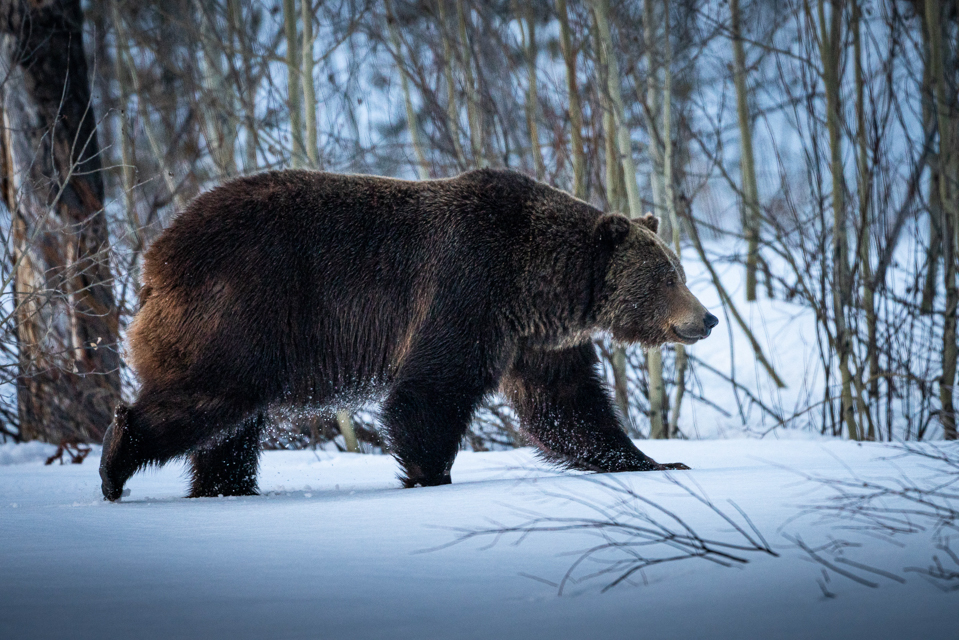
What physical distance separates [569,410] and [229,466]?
1.75 metres

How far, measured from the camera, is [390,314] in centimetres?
Answer: 437

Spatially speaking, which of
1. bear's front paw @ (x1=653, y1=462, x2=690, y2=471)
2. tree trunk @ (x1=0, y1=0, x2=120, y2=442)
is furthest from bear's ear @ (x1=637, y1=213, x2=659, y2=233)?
tree trunk @ (x1=0, y1=0, x2=120, y2=442)

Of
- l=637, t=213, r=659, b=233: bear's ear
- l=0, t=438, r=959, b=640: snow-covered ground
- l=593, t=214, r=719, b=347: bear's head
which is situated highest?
l=637, t=213, r=659, b=233: bear's ear

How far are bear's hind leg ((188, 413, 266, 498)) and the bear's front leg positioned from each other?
1.35m

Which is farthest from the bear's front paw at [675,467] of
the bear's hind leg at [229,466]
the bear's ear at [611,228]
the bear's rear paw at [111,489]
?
the bear's rear paw at [111,489]

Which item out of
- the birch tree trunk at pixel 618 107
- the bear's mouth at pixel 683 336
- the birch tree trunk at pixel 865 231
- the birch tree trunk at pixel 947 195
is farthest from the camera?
the birch tree trunk at pixel 618 107

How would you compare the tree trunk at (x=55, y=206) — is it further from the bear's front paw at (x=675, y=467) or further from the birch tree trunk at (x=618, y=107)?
the bear's front paw at (x=675, y=467)

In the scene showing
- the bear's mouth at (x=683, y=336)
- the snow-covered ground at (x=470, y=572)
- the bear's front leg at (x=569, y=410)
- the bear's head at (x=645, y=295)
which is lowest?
the snow-covered ground at (x=470, y=572)

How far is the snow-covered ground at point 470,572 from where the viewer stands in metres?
1.77

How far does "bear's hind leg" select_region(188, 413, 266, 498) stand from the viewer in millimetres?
4477

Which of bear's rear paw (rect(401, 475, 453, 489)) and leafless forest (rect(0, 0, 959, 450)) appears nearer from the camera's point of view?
bear's rear paw (rect(401, 475, 453, 489))

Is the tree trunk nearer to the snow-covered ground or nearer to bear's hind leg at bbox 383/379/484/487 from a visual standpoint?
bear's hind leg at bbox 383/379/484/487

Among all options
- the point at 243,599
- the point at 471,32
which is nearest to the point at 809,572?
the point at 243,599

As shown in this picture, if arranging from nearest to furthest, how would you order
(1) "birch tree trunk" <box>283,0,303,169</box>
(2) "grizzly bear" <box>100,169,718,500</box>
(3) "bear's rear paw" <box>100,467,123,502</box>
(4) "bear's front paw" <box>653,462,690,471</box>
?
(3) "bear's rear paw" <box>100,467,123,502</box>, (2) "grizzly bear" <box>100,169,718,500</box>, (4) "bear's front paw" <box>653,462,690,471</box>, (1) "birch tree trunk" <box>283,0,303,169</box>
